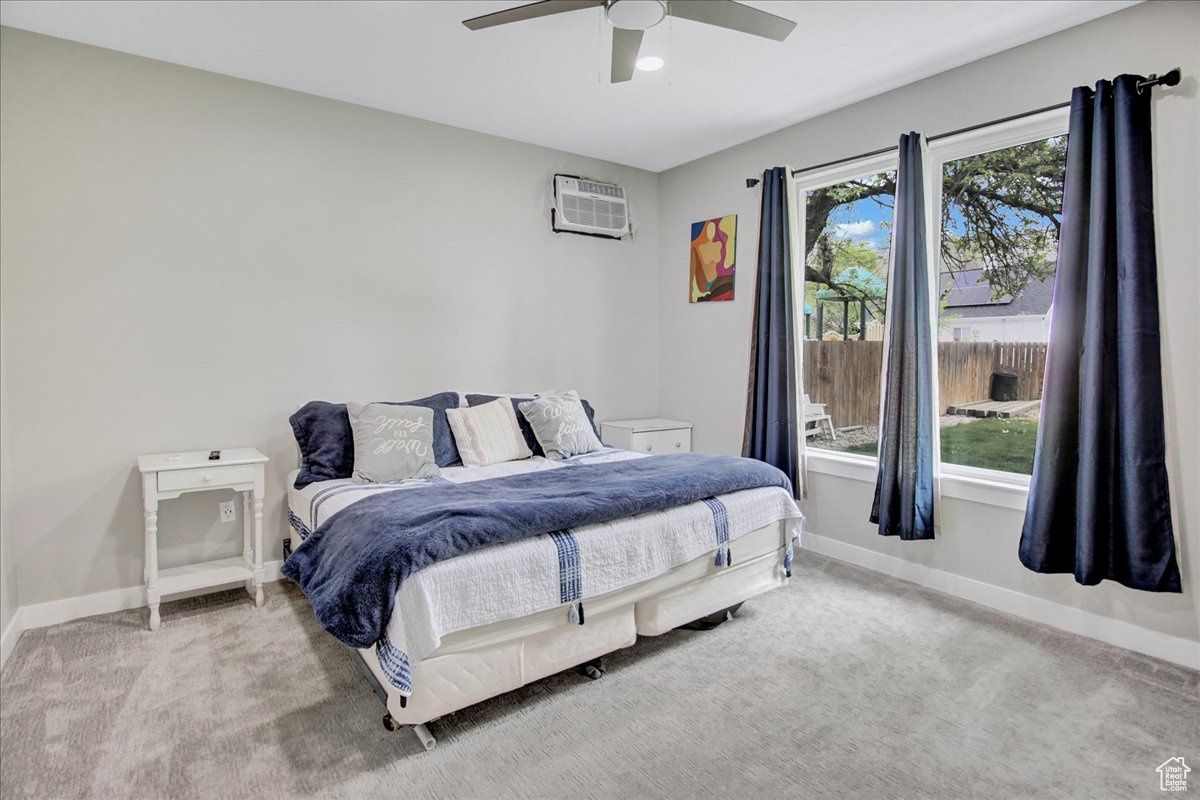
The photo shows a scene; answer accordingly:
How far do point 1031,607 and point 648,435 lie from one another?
91.2 inches

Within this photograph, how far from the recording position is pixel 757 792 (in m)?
1.73

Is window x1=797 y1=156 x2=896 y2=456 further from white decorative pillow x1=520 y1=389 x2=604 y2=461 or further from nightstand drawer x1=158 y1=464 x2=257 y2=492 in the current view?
nightstand drawer x1=158 y1=464 x2=257 y2=492

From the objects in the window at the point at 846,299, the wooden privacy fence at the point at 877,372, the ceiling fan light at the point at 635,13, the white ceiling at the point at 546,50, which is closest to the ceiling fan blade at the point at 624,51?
the ceiling fan light at the point at 635,13

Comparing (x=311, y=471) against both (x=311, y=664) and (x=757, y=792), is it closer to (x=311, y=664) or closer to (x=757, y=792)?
(x=311, y=664)

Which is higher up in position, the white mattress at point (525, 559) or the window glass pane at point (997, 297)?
the window glass pane at point (997, 297)

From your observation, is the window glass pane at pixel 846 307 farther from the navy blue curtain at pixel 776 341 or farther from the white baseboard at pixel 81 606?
the white baseboard at pixel 81 606

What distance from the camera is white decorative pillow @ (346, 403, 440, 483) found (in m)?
2.87

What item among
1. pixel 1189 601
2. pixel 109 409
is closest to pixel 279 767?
pixel 109 409

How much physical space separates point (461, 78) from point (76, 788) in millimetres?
3114

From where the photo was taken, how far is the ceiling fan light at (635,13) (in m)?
1.97

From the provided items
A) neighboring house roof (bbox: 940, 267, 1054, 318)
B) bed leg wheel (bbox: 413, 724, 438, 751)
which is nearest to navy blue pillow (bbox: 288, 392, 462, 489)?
bed leg wheel (bbox: 413, 724, 438, 751)

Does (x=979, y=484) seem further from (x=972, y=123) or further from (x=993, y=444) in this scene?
(x=972, y=123)

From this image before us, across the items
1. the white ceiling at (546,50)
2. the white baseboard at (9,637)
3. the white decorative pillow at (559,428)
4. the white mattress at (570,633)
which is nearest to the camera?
the white mattress at (570,633)

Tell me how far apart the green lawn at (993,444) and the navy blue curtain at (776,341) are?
849 millimetres
